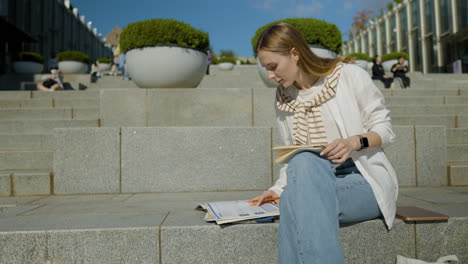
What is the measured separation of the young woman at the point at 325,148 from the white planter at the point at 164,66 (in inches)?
117

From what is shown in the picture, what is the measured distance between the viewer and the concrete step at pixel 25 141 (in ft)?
15.5

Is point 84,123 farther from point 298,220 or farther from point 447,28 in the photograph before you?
point 447,28

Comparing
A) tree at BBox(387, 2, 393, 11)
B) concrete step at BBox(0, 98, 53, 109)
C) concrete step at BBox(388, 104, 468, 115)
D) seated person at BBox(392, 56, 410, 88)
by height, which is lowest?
concrete step at BBox(388, 104, 468, 115)

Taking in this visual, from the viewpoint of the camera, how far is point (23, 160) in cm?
420

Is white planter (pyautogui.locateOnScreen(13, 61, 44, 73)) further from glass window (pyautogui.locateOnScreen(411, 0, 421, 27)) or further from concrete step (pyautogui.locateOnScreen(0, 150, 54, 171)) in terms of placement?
glass window (pyautogui.locateOnScreen(411, 0, 421, 27))

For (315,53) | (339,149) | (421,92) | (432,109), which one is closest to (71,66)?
(315,53)

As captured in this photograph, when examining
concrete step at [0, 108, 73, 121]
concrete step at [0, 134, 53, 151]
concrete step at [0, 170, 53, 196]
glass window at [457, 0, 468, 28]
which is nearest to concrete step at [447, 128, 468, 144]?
concrete step at [0, 170, 53, 196]

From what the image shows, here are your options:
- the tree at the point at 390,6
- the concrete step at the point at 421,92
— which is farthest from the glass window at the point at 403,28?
the concrete step at the point at 421,92

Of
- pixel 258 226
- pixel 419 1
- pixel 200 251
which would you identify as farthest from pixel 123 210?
pixel 419 1

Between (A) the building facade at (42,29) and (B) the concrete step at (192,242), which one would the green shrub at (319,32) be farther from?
(A) the building facade at (42,29)

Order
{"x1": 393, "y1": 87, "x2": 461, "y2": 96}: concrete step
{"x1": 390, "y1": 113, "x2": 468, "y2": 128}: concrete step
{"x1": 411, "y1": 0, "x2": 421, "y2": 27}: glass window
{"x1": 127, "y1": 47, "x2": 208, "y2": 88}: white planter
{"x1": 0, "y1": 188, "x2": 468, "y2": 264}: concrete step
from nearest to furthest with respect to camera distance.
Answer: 1. {"x1": 0, "y1": 188, "x2": 468, "y2": 264}: concrete step
2. {"x1": 127, "y1": 47, "x2": 208, "y2": 88}: white planter
3. {"x1": 390, "y1": 113, "x2": 468, "y2": 128}: concrete step
4. {"x1": 393, "y1": 87, "x2": 461, "y2": 96}: concrete step
5. {"x1": 411, "y1": 0, "x2": 421, "y2": 27}: glass window

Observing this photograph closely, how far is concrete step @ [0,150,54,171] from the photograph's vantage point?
420cm

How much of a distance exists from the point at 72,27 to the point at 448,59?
43.8 metres

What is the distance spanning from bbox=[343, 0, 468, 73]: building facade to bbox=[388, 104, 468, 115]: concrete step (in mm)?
32136
